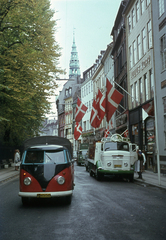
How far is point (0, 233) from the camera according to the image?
22.1ft

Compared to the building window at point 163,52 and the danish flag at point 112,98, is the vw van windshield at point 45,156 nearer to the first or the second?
the danish flag at point 112,98

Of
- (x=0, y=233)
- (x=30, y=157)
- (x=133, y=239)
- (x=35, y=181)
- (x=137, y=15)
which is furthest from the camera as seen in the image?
(x=137, y=15)

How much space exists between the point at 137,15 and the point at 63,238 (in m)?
27.6

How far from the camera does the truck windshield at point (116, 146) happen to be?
19266 mm

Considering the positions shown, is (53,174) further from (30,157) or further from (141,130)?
(141,130)

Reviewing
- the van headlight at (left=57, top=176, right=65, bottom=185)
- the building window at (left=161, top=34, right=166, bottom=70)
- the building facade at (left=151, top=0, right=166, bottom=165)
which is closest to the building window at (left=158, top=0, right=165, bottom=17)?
the building facade at (left=151, top=0, right=166, bottom=165)

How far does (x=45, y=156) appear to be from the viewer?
10.7m

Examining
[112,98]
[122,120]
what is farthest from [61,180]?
[122,120]

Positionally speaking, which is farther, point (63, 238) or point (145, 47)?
point (145, 47)

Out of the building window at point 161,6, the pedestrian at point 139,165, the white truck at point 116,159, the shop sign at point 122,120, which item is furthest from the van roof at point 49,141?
the shop sign at point 122,120

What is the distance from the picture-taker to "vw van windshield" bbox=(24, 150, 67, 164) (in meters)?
10.6

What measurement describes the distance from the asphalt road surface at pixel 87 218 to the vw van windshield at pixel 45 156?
1382 mm

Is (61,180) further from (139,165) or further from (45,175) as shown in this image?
(139,165)

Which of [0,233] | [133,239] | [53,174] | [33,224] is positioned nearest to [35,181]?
[53,174]
